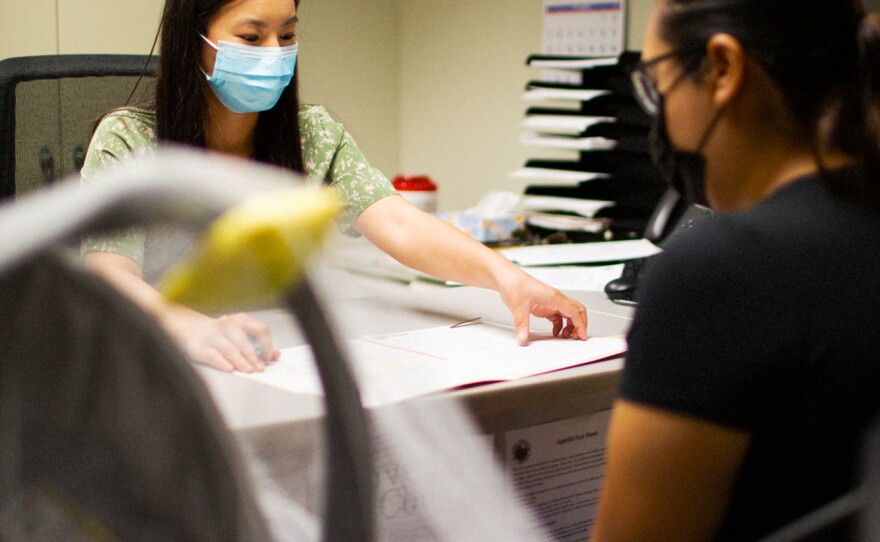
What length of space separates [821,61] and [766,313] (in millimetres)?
202

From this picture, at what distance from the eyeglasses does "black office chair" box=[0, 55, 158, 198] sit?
0.90m

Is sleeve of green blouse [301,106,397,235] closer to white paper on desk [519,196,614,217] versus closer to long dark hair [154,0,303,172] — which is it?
long dark hair [154,0,303,172]

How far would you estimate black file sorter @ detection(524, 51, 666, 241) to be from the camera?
184cm

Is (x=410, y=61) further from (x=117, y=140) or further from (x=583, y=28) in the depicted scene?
(x=117, y=140)

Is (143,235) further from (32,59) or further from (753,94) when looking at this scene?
(32,59)

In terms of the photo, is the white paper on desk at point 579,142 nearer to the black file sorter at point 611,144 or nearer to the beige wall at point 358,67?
the black file sorter at point 611,144

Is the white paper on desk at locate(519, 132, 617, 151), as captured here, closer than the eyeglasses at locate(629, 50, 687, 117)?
No

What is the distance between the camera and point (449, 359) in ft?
3.02

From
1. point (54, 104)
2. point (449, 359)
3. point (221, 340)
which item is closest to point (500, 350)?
point (449, 359)

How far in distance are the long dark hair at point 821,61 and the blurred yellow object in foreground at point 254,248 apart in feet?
1.58

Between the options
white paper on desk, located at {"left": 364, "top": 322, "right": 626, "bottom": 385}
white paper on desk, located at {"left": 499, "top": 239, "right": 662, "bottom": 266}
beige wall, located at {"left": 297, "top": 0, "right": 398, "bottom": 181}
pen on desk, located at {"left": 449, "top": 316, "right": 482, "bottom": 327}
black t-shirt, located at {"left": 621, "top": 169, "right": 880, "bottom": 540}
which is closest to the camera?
black t-shirt, located at {"left": 621, "top": 169, "right": 880, "bottom": 540}

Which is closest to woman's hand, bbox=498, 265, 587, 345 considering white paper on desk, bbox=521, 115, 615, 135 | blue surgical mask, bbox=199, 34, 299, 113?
blue surgical mask, bbox=199, 34, 299, 113

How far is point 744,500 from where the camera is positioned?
63 centimetres

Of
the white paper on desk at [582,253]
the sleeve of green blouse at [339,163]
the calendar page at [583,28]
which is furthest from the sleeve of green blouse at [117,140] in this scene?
the calendar page at [583,28]
